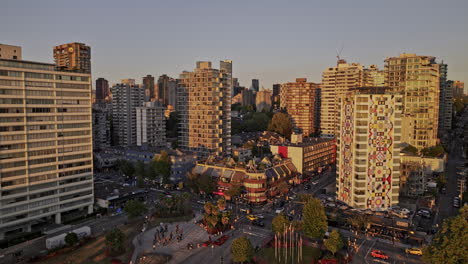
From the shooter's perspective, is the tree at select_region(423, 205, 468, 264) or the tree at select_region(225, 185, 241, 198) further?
the tree at select_region(225, 185, 241, 198)

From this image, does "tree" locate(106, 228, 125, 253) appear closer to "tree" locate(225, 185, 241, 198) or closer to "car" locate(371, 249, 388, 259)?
"tree" locate(225, 185, 241, 198)

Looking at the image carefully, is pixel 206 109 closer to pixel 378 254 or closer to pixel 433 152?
pixel 378 254

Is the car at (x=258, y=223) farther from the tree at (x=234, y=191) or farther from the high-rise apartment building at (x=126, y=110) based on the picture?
the high-rise apartment building at (x=126, y=110)

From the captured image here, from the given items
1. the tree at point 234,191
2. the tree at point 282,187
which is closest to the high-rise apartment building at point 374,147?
the tree at point 282,187

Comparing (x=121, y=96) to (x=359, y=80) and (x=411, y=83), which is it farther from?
(x=411, y=83)

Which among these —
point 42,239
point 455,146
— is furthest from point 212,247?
point 455,146

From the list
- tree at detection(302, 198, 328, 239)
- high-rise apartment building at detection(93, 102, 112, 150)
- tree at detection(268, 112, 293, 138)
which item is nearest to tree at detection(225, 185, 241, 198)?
tree at detection(302, 198, 328, 239)

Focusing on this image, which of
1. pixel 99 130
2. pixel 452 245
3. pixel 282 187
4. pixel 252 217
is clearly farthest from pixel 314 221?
pixel 99 130
